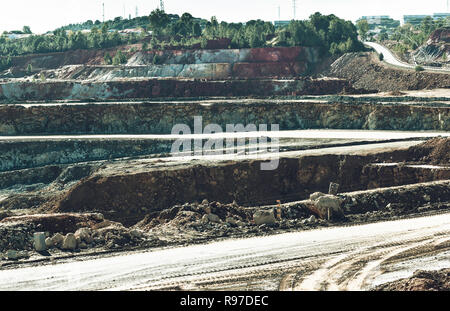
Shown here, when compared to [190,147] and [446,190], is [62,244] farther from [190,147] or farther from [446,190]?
[190,147]

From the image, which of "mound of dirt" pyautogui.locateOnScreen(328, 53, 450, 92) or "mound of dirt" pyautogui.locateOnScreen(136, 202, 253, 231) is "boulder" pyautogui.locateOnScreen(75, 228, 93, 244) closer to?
"mound of dirt" pyautogui.locateOnScreen(136, 202, 253, 231)

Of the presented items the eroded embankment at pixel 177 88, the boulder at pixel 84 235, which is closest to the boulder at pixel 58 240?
the boulder at pixel 84 235

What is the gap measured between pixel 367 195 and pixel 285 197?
677 centimetres

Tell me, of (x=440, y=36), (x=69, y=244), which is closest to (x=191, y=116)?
(x=69, y=244)

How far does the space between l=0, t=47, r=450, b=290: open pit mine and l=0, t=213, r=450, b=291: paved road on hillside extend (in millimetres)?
84

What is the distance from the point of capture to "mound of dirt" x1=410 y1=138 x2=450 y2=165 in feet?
149

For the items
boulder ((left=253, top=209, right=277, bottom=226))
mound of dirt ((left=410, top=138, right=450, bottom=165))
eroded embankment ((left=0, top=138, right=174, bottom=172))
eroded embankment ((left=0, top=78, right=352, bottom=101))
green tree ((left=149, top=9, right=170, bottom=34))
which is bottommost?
eroded embankment ((left=0, top=138, right=174, bottom=172))

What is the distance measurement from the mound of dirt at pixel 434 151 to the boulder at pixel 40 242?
25083 millimetres

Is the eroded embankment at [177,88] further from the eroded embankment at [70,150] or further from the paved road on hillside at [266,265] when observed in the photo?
the paved road on hillside at [266,265]

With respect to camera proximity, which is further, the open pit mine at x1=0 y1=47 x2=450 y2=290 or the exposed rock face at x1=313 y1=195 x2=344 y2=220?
the exposed rock face at x1=313 y1=195 x2=344 y2=220

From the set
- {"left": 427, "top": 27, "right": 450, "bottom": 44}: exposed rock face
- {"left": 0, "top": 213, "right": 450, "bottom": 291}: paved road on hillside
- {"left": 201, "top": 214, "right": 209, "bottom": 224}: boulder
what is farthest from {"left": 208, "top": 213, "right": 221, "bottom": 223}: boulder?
{"left": 427, "top": 27, "right": 450, "bottom": 44}: exposed rock face

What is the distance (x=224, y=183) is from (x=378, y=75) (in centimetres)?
5065

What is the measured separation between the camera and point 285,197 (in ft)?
145
